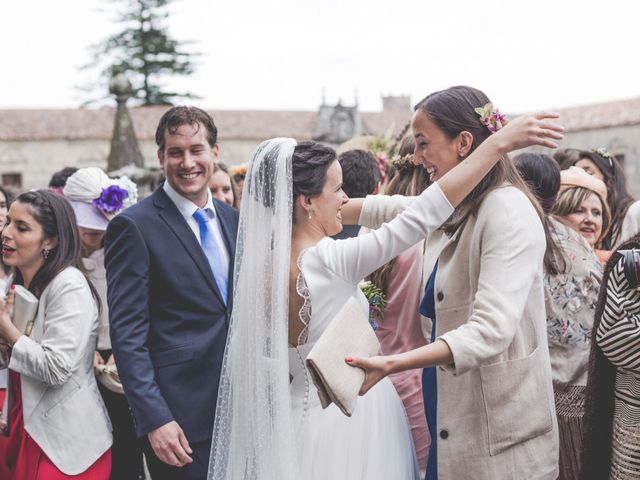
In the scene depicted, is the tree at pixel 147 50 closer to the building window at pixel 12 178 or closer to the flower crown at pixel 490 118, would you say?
the building window at pixel 12 178

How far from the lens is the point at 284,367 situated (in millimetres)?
2680

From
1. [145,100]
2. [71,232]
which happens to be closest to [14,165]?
[145,100]

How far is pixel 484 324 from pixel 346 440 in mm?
770

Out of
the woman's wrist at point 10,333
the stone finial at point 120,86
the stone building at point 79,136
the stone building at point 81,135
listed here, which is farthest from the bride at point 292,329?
the stone building at point 79,136

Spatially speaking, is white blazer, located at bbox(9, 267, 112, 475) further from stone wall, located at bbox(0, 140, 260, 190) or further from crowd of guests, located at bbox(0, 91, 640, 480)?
stone wall, located at bbox(0, 140, 260, 190)

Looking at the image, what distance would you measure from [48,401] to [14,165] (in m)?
34.4

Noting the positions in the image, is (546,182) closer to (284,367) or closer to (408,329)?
(408,329)

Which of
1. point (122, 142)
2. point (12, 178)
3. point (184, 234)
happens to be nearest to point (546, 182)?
point (184, 234)

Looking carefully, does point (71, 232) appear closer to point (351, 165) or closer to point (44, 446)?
point (44, 446)

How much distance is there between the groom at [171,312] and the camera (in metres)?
2.99

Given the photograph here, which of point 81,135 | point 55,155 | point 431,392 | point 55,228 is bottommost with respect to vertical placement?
point 431,392

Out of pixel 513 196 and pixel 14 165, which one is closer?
pixel 513 196

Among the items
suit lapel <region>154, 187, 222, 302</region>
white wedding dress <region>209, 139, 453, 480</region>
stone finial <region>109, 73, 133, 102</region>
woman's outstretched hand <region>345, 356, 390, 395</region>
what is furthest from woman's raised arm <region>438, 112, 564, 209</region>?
stone finial <region>109, 73, 133, 102</region>

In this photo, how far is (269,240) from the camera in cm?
277
